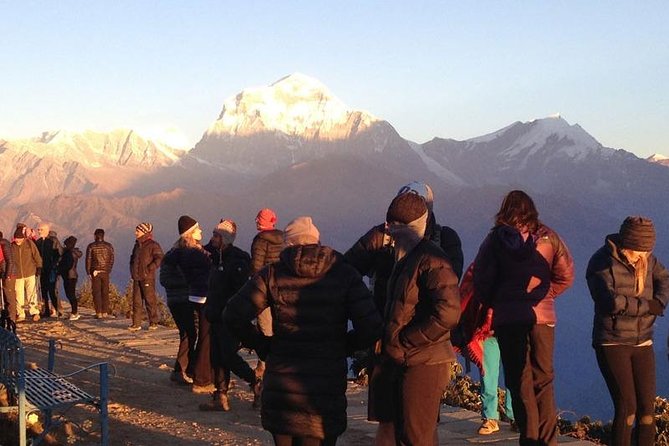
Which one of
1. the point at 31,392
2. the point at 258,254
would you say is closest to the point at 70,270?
the point at 258,254

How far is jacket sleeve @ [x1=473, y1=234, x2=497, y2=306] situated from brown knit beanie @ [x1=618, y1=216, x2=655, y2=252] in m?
0.93

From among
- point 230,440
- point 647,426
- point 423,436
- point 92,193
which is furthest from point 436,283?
point 92,193

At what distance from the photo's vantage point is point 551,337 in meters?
5.57

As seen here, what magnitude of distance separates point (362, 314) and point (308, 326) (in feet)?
0.87

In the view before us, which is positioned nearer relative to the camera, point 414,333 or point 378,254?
point 414,333

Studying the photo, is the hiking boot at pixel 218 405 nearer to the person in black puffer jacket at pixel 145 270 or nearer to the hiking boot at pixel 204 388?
the hiking boot at pixel 204 388

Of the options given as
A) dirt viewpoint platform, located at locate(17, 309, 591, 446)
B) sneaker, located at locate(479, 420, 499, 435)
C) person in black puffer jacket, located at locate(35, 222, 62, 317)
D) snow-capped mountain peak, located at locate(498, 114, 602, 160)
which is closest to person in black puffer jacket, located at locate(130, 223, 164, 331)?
dirt viewpoint platform, located at locate(17, 309, 591, 446)

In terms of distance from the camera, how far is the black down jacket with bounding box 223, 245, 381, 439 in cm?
443

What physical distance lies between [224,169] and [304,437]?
141 meters

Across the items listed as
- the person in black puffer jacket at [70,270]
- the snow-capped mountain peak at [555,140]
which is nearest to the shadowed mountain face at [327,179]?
the snow-capped mountain peak at [555,140]

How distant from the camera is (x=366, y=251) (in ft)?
17.3

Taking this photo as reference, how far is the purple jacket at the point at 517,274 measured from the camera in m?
5.46

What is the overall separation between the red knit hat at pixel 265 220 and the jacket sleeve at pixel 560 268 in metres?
3.24

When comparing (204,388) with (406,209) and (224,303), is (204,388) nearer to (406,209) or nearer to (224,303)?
(224,303)
